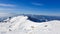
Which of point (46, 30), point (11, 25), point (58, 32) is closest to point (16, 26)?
point (11, 25)

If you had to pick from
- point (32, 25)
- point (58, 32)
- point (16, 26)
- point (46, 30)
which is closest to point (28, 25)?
point (32, 25)

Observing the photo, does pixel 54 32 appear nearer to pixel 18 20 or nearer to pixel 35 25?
pixel 35 25

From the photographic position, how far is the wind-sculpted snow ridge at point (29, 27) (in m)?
3.42

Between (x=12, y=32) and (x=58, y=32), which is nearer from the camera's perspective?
(x=58, y=32)

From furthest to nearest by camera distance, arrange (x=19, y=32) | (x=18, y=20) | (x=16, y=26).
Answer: (x=18, y=20) → (x=16, y=26) → (x=19, y=32)

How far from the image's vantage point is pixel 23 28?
3.81 m

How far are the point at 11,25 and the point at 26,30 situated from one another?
0.72m

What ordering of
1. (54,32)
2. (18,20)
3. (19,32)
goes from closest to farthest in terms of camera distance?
(54,32)
(19,32)
(18,20)

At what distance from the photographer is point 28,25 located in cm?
391

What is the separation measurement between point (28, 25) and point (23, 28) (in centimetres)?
19

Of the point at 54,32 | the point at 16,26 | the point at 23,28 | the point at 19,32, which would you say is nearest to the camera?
the point at 54,32

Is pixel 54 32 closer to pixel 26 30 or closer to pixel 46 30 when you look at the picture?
pixel 46 30

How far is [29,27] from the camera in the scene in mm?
3812

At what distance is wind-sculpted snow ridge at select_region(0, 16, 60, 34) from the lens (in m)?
3.42
